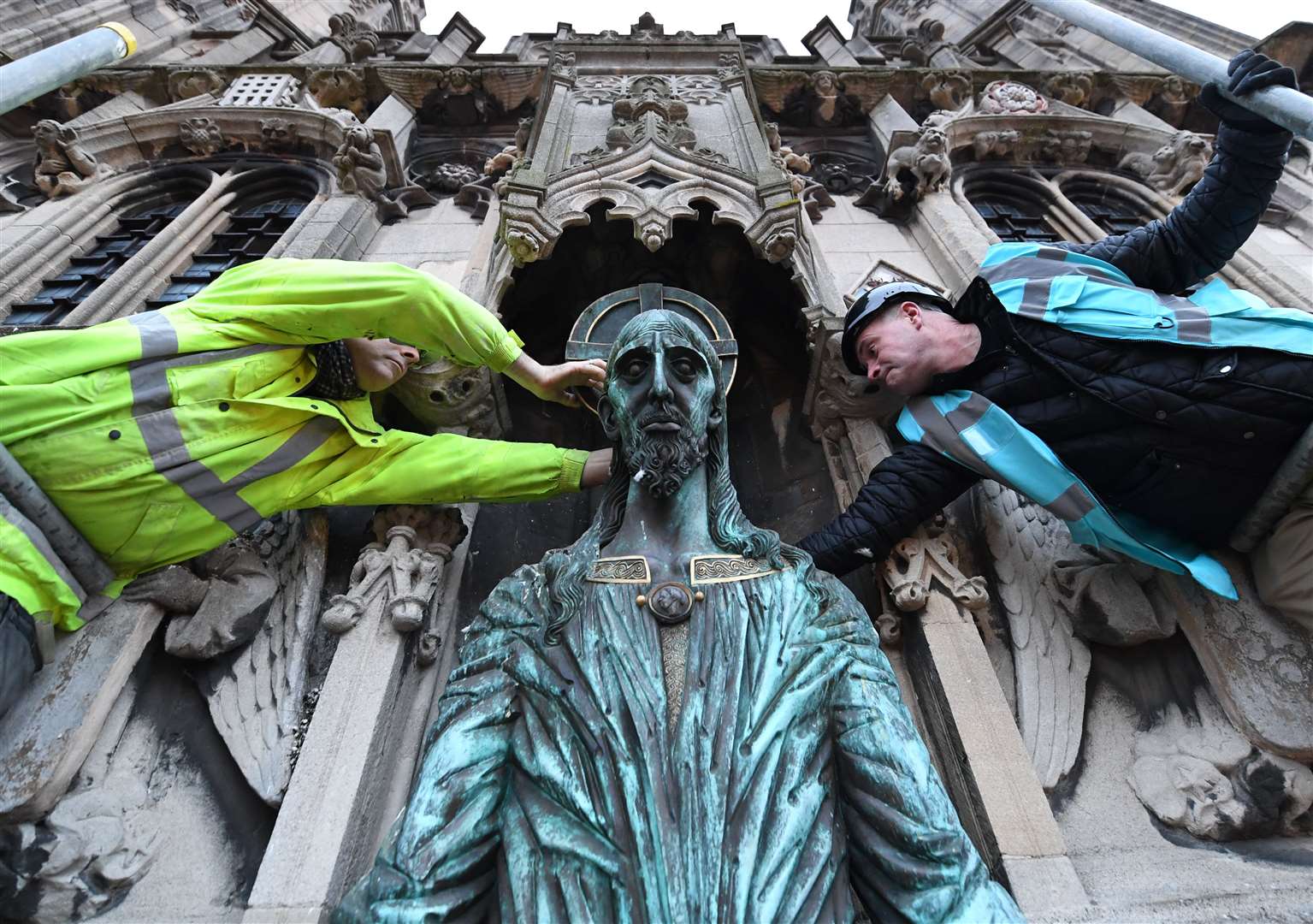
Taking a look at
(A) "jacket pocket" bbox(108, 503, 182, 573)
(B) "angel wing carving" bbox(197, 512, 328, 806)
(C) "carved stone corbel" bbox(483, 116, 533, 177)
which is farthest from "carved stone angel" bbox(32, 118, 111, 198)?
(A) "jacket pocket" bbox(108, 503, 182, 573)

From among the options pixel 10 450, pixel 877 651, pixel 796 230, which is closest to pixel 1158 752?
pixel 877 651

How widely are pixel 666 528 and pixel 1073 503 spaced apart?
1.69 m

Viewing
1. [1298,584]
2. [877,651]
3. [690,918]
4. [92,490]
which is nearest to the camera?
[690,918]

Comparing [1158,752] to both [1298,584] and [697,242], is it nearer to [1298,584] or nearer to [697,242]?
[1298,584]

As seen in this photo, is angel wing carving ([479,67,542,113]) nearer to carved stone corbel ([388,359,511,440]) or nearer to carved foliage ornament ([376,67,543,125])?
carved foliage ornament ([376,67,543,125])

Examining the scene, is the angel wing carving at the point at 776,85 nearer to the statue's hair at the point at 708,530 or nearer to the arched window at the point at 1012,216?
the arched window at the point at 1012,216

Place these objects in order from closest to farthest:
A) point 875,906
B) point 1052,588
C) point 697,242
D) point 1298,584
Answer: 1. point 875,906
2. point 1298,584
3. point 1052,588
4. point 697,242

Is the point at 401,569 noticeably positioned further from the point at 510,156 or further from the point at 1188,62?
the point at 510,156

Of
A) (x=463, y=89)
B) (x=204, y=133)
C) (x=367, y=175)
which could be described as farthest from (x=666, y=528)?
(x=463, y=89)

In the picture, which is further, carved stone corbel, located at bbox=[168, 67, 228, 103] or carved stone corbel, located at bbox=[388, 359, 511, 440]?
carved stone corbel, located at bbox=[168, 67, 228, 103]

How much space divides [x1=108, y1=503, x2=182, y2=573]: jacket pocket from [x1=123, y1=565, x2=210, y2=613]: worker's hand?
18 cm

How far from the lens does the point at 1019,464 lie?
112 inches

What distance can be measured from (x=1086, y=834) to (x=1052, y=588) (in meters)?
1.04

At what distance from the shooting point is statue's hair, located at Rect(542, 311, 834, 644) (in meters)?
2.32
